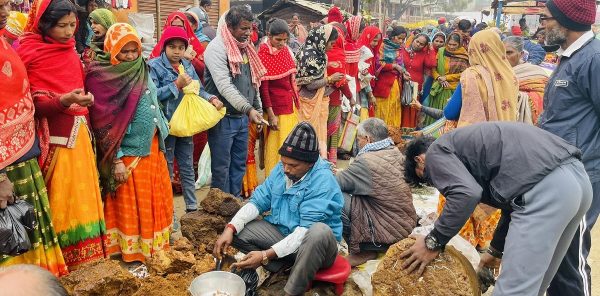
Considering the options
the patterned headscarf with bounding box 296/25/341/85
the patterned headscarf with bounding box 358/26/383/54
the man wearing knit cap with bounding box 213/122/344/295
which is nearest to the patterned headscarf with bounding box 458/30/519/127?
the man wearing knit cap with bounding box 213/122/344/295

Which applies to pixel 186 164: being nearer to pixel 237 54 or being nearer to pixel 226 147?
pixel 226 147

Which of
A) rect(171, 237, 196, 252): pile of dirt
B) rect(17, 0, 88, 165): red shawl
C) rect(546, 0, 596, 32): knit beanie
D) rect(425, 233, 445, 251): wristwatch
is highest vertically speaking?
rect(546, 0, 596, 32): knit beanie

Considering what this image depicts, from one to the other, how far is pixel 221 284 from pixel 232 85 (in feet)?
7.53

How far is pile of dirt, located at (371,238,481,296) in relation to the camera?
2.78m

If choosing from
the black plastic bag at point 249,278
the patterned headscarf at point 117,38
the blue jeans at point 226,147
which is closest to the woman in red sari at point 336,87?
the blue jeans at point 226,147

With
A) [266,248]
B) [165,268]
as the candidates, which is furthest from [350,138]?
[165,268]

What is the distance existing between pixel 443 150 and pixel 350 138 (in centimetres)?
493

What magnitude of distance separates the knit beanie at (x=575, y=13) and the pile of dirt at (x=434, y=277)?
5.62 ft

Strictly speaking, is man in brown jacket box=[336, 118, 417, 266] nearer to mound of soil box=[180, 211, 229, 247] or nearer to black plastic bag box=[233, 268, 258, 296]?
black plastic bag box=[233, 268, 258, 296]

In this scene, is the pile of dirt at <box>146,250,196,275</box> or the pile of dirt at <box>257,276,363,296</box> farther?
the pile of dirt at <box>257,276,363,296</box>

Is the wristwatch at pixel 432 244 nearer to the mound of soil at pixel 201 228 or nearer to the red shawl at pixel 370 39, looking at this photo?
the mound of soil at pixel 201 228

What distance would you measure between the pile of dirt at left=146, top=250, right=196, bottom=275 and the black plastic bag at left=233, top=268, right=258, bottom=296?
334mm

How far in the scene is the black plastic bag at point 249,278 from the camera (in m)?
3.33

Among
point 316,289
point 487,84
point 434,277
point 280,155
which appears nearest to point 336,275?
point 316,289
